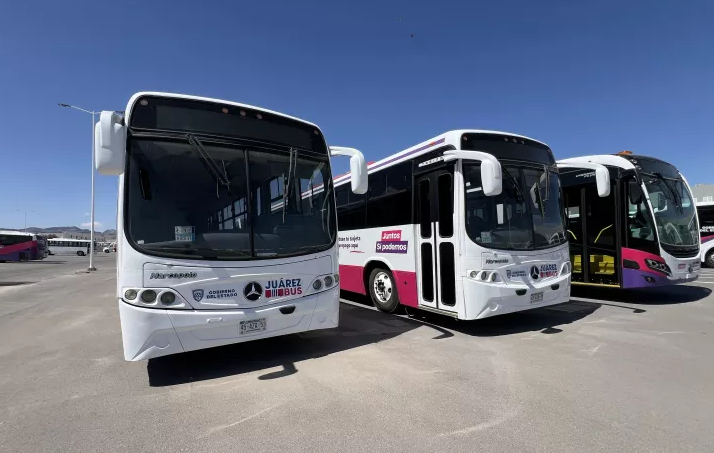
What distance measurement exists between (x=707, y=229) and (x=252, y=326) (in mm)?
20317

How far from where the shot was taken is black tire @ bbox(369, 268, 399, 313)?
7837 millimetres

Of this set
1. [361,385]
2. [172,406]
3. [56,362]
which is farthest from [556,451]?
[56,362]

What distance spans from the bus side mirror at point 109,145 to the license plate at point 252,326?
209cm

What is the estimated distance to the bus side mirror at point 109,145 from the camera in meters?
4.00

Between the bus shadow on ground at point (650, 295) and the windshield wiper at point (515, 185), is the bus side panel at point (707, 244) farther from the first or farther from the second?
the windshield wiper at point (515, 185)

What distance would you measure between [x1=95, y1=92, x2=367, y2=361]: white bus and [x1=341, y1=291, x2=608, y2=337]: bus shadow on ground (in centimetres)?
262

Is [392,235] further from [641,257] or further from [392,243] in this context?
[641,257]

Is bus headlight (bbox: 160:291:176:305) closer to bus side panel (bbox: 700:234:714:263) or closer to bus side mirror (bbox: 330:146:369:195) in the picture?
bus side mirror (bbox: 330:146:369:195)

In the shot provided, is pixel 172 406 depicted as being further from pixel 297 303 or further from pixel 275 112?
pixel 275 112

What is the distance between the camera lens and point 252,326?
4660mm

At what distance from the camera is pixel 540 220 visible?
21.8 ft

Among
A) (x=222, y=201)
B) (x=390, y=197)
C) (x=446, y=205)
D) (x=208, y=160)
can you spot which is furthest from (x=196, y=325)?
(x=390, y=197)

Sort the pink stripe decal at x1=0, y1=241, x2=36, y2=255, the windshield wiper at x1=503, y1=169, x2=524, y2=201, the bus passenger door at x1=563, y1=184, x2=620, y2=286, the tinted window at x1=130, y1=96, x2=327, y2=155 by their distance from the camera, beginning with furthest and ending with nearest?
the pink stripe decal at x1=0, y1=241, x2=36, y2=255, the bus passenger door at x1=563, y1=184, x2=620, y2=286, the windshield wiper at x1=503, y1=169, x2=524, y2=201, the tinted window at x1=130, y1=96, x2=327, y2=155

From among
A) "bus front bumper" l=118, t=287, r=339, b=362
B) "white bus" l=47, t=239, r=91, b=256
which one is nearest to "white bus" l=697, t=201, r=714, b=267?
"bus front bumper" l=118, t=287, r=339, b=362
